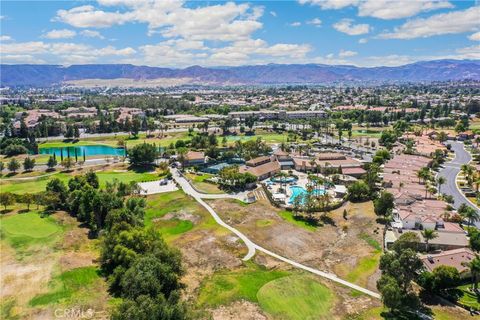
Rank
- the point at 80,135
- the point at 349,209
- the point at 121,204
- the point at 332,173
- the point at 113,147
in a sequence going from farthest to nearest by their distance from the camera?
the point at 80,135, the point at 113,147, the point at 332,173, the point at 349,209, the point at 121,204

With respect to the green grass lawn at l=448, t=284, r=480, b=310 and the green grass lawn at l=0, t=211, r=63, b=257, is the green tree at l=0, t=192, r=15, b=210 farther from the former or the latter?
the green grass lawn at l=448, t=284, r=480, b=310

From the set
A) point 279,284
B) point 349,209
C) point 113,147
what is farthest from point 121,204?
→ point 113,147

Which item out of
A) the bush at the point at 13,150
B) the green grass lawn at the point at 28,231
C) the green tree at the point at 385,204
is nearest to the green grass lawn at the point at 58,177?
the green grass lawn at the point at 28,231

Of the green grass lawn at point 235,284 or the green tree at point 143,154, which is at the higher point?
the green tree at point 143,154

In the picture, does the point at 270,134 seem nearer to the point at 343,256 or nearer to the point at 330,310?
the point at 343,256

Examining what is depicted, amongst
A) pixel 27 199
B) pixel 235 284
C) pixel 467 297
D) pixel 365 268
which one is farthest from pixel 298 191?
pixel 27 199

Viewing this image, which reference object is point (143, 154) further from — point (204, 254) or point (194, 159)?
point (204, 254)

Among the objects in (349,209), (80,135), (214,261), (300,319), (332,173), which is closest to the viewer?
(300,319)

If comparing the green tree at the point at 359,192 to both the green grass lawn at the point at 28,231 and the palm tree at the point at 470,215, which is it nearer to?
the palm tree at the point at 470,215
